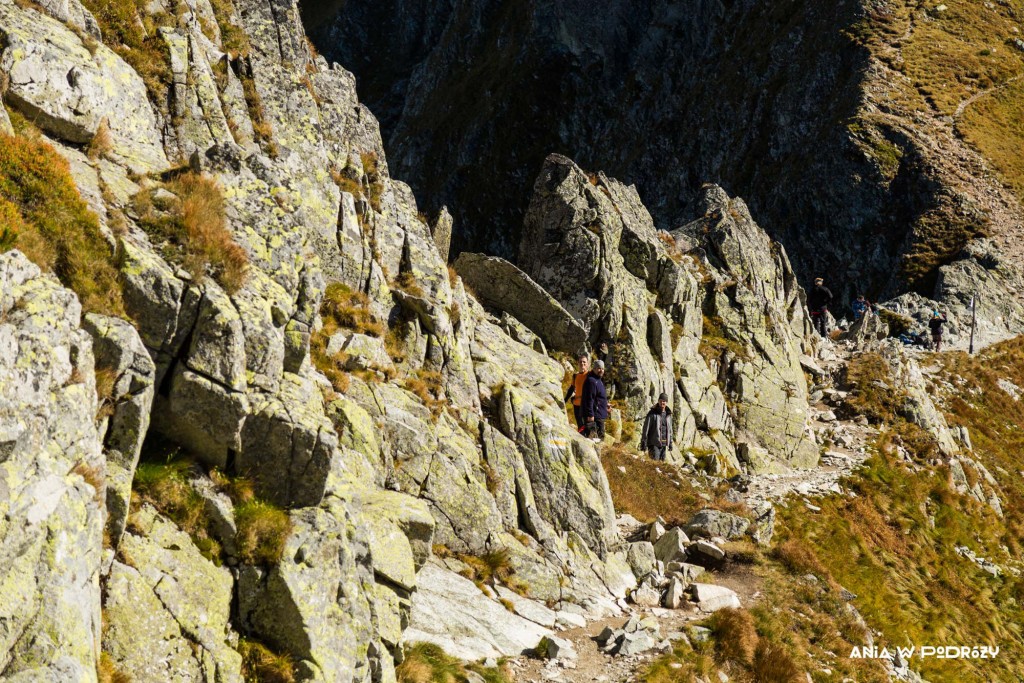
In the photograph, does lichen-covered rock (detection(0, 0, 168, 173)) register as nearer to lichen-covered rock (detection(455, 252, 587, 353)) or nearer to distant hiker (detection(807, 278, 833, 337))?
lichen-covered rock (detection(455, 252, 587, 353))

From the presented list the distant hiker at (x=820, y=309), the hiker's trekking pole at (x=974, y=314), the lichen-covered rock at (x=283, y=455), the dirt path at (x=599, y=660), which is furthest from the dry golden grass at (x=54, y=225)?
the hiker's trekking pole at (x=974, y=314)

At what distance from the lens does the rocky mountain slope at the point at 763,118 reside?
68.4m

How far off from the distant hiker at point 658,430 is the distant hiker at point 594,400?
290cm

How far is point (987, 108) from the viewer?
75.0m

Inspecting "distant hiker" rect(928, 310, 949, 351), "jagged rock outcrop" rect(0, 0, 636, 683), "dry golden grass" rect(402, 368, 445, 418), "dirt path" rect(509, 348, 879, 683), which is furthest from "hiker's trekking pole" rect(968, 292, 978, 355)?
"dry golden grass" rect(402, 368, 445, 418)

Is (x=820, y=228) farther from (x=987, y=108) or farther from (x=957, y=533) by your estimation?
(x=957, y=533)

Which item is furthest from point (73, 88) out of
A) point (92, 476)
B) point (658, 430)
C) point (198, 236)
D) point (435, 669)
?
point (658, 430)

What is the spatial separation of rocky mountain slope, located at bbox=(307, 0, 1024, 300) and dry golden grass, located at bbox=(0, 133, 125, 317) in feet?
132

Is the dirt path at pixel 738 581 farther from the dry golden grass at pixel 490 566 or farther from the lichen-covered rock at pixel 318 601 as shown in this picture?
the lichen-covered rock at pixel 318 601

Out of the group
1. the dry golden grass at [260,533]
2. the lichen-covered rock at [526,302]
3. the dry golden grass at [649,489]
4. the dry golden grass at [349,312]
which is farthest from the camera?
the lichen-covered rock at [526,302]

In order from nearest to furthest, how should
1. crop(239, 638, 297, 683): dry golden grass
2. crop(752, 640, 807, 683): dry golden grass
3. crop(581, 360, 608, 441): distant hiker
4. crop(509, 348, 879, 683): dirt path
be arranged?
crop(239, 638, 297, 683): dry golden grass → crop(509, 348, 879, 683): dirt path → crop(752, 640, 807, 683): dry golden grass → crop(581, 360, 608, 441): distant hiker

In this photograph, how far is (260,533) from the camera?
10312 millimetres

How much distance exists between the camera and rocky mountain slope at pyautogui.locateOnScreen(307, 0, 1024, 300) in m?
68.4

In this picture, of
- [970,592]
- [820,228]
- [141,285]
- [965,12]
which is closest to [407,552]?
[141,285]
